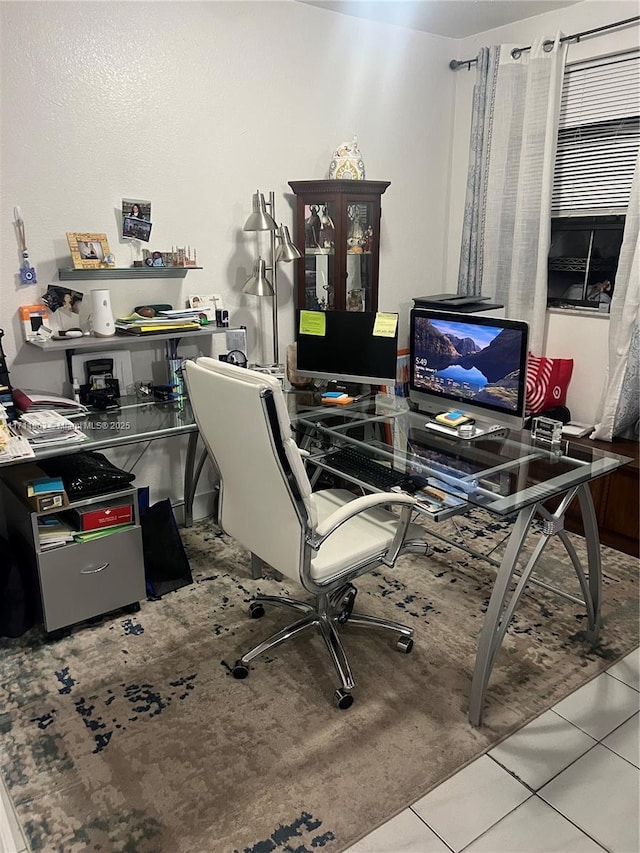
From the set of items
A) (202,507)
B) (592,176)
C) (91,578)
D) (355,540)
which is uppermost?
(592,176)

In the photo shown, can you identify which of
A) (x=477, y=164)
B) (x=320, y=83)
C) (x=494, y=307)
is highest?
(x=320, y=83)

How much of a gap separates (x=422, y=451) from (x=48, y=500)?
137 centimetres

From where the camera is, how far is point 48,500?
2.22m

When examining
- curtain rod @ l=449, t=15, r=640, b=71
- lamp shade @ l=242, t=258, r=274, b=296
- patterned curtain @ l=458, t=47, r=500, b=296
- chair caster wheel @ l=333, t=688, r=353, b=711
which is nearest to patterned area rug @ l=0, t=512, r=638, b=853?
chair caster wheel @ l=333, t=688, r=353, b=711

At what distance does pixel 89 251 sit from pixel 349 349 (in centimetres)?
119

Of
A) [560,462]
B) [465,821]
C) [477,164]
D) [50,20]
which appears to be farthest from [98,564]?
[477,164]

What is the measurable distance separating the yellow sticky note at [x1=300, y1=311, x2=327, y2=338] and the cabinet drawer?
1.18 m

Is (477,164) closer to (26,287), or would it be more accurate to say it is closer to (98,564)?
(26,287)

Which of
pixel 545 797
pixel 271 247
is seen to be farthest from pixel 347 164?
pixel 545 797

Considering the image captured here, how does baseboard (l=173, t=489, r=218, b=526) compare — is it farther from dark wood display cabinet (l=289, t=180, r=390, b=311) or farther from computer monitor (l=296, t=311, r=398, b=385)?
dark wood display cabinet (l=289, t=180, r=390, b=311)

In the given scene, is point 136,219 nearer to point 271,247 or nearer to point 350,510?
point 271,247

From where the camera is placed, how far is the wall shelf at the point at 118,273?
8.65 feet

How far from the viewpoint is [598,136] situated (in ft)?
10.5

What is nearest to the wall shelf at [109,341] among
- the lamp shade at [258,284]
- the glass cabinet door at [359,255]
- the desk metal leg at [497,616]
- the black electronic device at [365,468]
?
the lamp shade at [258,284]
